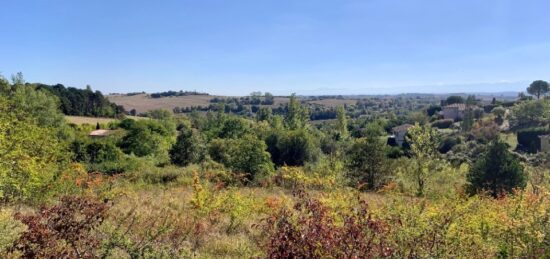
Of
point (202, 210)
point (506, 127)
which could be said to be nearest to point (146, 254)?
point (202, 210)

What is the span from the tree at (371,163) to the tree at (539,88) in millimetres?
104488

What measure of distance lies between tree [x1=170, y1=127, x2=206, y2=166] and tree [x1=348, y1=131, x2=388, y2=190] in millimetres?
14261

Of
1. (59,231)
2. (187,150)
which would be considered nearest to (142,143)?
(187,150)

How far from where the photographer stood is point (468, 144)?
52.0 meters

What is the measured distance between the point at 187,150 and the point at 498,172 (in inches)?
830

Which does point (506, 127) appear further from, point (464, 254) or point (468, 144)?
point (464, 254)

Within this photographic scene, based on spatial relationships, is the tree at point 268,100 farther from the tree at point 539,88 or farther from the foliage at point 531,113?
the foliage at point 531,113

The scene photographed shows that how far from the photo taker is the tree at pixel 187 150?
1206 inches

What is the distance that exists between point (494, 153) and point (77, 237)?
1778 cm

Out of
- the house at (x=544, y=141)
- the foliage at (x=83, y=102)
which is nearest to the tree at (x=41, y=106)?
→ the foliage at (x=83, y=102)

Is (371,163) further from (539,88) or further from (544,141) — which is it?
(539,88)

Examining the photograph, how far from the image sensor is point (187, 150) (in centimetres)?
3078

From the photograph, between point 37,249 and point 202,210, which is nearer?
point 37,249

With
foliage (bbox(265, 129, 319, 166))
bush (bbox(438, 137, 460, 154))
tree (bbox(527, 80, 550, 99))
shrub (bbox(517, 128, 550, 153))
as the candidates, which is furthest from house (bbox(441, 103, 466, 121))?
foliage (bbox(265, 129, 319, 166))
